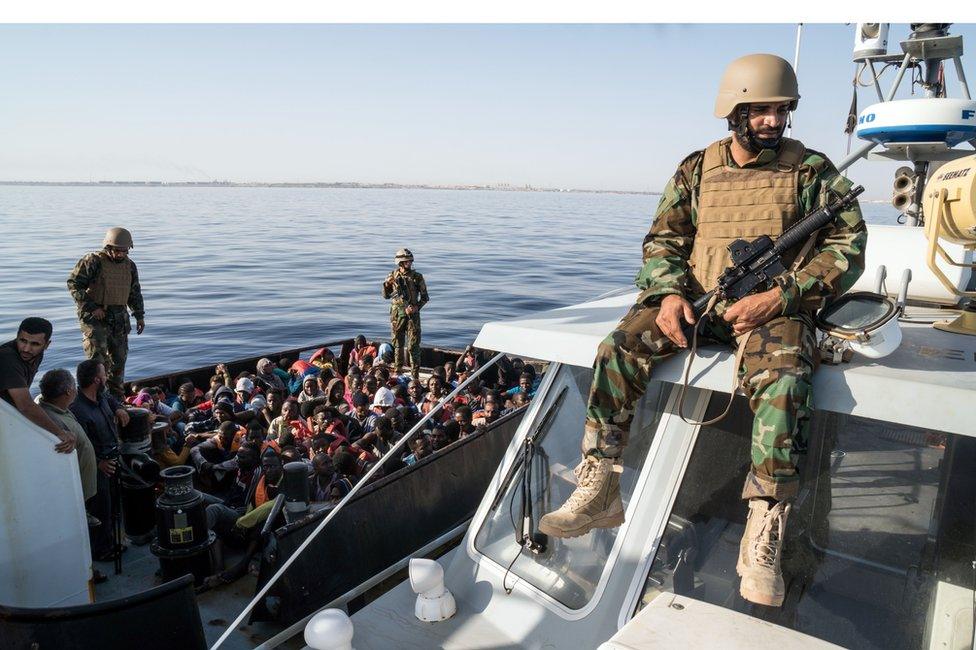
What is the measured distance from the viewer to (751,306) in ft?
9.58

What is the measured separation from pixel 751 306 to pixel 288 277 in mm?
36537

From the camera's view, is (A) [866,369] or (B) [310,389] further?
(B) [310,389]

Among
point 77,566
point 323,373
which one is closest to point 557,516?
point 77,566

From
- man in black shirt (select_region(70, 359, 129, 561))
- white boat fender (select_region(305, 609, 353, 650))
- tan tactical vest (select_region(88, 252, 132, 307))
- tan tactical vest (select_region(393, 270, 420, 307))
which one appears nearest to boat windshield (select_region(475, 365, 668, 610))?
white boat fender (select_region(305, 609, 353, 650))

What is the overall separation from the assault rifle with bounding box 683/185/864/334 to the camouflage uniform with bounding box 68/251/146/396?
8.13 meters

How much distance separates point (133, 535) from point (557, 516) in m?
4.31

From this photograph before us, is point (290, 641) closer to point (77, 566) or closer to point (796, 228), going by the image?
point (77, 566)

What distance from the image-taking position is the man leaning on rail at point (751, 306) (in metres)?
2.69

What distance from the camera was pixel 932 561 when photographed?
2818 mm

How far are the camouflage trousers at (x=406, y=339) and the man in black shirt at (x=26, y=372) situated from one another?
25.5 ft

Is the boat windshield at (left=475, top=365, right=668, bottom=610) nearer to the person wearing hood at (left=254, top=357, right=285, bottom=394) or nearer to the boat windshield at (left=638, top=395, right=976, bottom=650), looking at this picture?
the boat windshield at (left=638, top=395, right=976, bottom=650)

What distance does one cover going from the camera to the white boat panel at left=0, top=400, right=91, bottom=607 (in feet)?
12.7

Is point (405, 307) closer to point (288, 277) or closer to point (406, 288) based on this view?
point (406, 288)

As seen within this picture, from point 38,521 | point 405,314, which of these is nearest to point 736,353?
point 38,521
